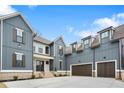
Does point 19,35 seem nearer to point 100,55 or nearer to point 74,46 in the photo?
point 100,55

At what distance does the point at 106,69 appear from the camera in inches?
961

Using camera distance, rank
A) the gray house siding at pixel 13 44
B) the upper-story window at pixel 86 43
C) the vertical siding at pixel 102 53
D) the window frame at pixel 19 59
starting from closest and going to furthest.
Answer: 1. the gray house siding at pixel 13 44
2. the window frame at pixel 19 59
3. the vertical siding at pixel 102 53
4. the upper-story window at pixel 86 43

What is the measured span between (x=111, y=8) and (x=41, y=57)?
40.1 ft

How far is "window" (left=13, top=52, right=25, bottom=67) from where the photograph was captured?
Answer: 21091mm

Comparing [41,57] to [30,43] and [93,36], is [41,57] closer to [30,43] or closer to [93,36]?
[30,43]

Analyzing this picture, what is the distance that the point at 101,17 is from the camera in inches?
969

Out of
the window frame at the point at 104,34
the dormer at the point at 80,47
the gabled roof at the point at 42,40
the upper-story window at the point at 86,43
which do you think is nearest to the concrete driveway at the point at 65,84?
the window frame at the point at 104,34

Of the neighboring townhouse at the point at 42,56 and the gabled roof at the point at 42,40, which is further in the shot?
the gabled roof at the point at 42,40

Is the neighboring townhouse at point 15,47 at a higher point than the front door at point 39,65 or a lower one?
higher

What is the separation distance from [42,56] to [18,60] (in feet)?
23.6

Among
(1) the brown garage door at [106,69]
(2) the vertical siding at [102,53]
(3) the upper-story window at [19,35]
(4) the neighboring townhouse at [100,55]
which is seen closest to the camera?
(3) the upper-story window at [19,35]

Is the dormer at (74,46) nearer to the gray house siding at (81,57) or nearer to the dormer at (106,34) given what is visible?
the gray house siding at (81,57)

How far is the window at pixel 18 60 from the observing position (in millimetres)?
21091

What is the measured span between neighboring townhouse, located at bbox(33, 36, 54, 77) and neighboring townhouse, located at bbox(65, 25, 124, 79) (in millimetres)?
3631
